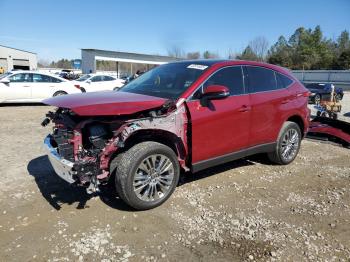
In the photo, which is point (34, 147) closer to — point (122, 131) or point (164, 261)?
point (122, 131)

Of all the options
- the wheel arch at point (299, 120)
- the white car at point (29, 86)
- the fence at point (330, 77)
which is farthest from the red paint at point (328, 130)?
the fence at point (330, 77)

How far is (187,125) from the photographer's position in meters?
4.21

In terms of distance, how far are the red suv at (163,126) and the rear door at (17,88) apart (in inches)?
389

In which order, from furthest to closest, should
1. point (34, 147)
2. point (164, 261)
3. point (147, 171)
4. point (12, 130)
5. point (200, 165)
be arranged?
point (12, 130), point (34, 147), point (200, 165), point (147, 171), point (164, 261)

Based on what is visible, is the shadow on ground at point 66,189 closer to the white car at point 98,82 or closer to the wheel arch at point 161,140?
the wheel arch at point 161,140

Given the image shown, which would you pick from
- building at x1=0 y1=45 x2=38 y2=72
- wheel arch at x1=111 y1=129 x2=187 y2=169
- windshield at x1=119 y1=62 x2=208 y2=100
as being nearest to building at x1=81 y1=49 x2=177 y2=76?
building at x1=0 y1=45 x2=38 y2=72

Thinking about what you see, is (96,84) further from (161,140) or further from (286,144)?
(161,140)

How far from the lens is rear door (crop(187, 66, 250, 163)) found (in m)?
4.28

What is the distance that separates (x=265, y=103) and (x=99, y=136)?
277 centimetres

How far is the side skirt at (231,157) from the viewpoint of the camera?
14.6 ft

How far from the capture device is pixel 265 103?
5.19 metres

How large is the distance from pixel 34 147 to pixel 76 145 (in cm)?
353

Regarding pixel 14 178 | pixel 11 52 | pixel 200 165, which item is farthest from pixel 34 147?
pixel 11 52

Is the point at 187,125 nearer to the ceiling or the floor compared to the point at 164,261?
nearer to the ceiling
